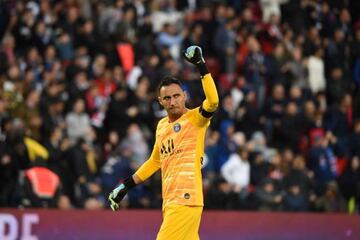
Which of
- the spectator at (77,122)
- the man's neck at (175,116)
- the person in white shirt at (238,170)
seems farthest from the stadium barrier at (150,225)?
the man's neck at (175,116)

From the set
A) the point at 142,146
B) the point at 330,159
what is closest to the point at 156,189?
the point at 142,146

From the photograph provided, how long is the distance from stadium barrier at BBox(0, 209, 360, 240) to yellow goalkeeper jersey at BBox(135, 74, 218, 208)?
4.84 meters

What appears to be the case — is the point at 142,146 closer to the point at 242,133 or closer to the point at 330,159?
the point at 242,133

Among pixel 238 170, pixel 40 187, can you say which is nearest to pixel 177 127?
pixel 40 187

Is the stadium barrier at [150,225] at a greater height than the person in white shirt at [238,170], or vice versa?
the person in white shirt at [238,170]

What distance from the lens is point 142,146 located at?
18.1m

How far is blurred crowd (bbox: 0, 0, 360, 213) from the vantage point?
56.3 ft

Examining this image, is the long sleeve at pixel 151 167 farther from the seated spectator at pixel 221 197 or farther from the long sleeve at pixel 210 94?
the seated spectator at pixel 221 197

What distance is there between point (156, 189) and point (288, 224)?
2647mm

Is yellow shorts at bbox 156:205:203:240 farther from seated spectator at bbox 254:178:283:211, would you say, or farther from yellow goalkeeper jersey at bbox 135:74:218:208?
seated spectator at bbox 254:178:283:211

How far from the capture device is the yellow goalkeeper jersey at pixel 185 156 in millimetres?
10391

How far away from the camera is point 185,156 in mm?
10500

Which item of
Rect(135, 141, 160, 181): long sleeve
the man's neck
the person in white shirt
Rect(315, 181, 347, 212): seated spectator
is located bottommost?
Rect(315, 181, 347, 212): seated spectator

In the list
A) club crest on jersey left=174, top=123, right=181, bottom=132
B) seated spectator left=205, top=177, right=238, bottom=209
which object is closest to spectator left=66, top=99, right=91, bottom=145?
seated spectator left=205, top=177, right=238, bottom=209
